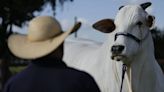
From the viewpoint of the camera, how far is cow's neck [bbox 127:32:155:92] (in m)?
7.52

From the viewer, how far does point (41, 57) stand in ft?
12.7

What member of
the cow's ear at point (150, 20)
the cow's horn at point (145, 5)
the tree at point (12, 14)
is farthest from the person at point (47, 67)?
the tree at point (12, 14)

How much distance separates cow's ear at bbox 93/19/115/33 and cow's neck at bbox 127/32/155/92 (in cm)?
51

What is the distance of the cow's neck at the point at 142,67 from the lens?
7516 millimetres

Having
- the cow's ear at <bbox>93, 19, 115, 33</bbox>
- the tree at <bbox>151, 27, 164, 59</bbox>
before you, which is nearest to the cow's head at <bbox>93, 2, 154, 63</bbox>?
the cow's ear at <bbox>93, 19, 115, 33</bbox>

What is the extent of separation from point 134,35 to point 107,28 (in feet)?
1.96

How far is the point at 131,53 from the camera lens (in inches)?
283

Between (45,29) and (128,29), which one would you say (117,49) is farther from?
(45,29)

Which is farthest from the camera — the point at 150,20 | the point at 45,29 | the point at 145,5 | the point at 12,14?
the point at 12,14

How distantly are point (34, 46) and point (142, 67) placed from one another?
3865 mm

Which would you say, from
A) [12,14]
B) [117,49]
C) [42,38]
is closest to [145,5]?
[117,49]

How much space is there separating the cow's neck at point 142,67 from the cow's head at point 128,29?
0.15 metres

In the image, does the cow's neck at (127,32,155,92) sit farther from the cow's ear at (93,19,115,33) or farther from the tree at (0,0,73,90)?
the tree at (0,0,73,90)

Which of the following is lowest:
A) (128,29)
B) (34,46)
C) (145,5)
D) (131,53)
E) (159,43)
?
(159,43)
